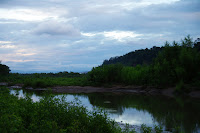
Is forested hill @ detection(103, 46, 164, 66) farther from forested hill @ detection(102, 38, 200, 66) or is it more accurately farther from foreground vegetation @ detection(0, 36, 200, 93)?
foreground vegetation @ detection(0, 36, 200, 93)

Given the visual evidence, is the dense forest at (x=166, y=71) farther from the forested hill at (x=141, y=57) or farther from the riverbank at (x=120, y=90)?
the forested hill at (x=141, y=57)

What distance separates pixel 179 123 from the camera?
11.5m

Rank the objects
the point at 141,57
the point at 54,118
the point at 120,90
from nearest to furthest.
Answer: the point at 54,118
the point at 120,90
the point at 141,57

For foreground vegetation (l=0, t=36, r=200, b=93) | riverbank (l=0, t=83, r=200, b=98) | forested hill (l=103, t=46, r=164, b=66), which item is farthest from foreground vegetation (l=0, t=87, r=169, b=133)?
forested hill (l=103, t=46, r=164, b=66)

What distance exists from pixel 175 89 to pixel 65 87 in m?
15.6

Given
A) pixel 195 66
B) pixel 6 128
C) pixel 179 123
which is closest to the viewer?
pixel 6 128

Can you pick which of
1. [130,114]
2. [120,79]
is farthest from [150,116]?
[120,79]

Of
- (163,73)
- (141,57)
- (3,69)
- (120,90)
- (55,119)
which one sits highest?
(141,57)

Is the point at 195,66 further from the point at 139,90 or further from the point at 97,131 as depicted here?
the point at 97,131

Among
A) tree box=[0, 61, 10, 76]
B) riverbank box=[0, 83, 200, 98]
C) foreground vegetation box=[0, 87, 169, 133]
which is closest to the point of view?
foreground vegetation box=[0, 87, 169, 133]

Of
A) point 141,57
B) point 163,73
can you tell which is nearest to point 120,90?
point 163,73

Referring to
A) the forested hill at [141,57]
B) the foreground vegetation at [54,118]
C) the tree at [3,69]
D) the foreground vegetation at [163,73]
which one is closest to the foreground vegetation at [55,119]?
the foreground vegetation at [54,118]

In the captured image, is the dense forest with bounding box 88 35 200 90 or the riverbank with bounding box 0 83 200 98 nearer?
the dense forest with bounding box 88 35 200 90

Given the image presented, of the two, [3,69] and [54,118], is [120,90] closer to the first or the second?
[54,118]
